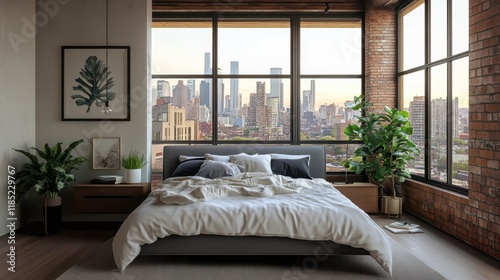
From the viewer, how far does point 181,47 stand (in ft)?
21.4

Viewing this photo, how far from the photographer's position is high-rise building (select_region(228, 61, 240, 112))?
656cm

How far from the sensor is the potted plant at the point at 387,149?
18.5 feet

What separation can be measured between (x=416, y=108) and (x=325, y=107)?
1.45m

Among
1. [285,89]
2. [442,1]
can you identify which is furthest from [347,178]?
[442,1]

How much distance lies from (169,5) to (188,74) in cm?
116

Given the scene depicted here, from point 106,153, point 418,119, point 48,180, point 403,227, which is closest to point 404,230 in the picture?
point 403,227

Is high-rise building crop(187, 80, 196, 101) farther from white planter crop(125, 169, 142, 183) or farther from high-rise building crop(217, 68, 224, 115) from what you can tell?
white planter crop(125, 169, 142, 183)

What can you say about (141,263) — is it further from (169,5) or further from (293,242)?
(169,5)

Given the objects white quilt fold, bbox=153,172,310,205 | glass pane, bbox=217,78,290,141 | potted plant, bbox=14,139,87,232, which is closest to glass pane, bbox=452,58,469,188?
white quilt fold, bbox=153,172,310,205

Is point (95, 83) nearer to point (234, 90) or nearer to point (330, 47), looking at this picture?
point (234, 90)

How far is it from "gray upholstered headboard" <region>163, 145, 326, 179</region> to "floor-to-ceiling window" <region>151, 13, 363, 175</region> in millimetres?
442

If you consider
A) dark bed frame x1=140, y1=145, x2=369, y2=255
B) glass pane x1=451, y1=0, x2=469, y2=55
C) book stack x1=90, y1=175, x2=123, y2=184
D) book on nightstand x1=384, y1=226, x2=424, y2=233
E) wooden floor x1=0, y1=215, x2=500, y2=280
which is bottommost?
wooden floor x1=0, y1=215, x2=500, y2=280

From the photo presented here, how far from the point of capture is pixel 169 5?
636 centimetres

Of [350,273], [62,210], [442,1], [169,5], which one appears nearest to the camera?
[350,273]
